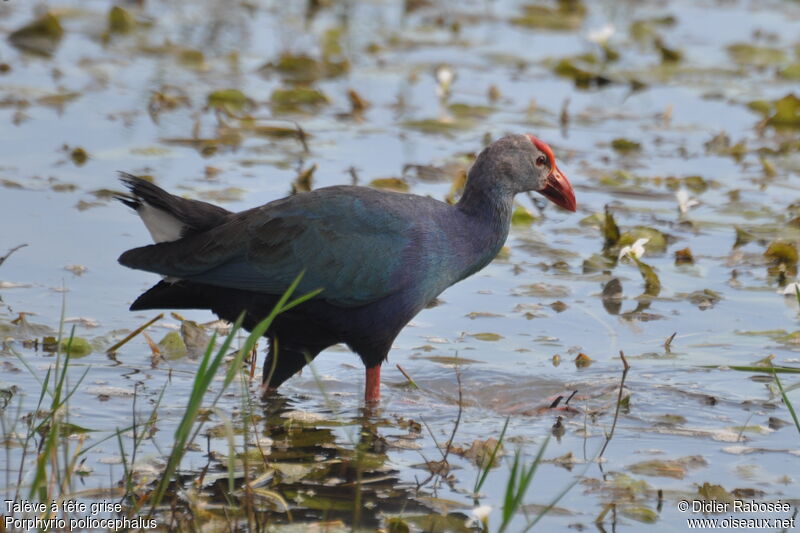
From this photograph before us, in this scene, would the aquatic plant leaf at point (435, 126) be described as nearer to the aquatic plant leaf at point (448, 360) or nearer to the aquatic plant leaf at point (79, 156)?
the aquatic plant leaf at point (79, 156)

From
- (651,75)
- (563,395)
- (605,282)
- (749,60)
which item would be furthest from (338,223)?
(749,60)

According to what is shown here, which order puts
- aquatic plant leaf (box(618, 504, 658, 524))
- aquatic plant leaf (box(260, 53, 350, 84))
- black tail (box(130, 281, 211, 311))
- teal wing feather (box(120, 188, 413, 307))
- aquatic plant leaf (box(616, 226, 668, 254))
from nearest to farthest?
1. aquatic plant leaf (box(618, 504, 658, 524))
2. teal wing feather (box(120, 188, 413, 307))
3. black tail (box(130, 281, 211, 311))
4. aquatic plant leaf (box(616, 226, 668, 254))
5. aquatic plant leaf (box(260, 53, 350, 84))

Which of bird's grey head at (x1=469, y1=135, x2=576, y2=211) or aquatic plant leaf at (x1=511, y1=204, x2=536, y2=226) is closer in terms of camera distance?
bird's grey head at (x1=469, y1=135, x2=576, y2=211)

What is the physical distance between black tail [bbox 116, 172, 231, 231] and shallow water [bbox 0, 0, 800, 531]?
61cm

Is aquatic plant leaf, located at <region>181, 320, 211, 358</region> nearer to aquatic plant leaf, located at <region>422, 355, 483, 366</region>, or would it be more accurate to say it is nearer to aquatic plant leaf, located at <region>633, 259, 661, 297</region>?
aquatic plant leaf, located at <region>422, 355, 483, 366</region>

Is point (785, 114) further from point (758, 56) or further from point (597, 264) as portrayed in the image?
point (597, 264)

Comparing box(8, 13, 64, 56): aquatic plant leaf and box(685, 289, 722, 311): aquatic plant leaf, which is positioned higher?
box(8, 13, 64, 56): aquatic plant leaf

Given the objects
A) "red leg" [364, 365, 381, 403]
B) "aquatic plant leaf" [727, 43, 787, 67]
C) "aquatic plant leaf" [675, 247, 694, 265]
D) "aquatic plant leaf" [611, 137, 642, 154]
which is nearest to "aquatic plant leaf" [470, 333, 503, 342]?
"red leg" [364, 365, 381, 403]

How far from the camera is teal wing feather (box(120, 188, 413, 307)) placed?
464 centimetres

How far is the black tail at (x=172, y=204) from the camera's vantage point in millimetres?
4641

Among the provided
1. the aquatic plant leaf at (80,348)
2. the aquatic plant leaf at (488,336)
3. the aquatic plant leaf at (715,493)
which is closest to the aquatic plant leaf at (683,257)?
the aquatic plant leaf at (488,336)

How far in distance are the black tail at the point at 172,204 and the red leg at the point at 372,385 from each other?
779 mm

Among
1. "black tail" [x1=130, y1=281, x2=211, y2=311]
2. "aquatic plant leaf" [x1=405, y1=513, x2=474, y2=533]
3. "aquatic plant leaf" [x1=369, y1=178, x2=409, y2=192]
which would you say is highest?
"aquatic plant leaf" [x1=369, y1=178, x2=409, y2=192]

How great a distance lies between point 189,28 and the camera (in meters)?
11.0
